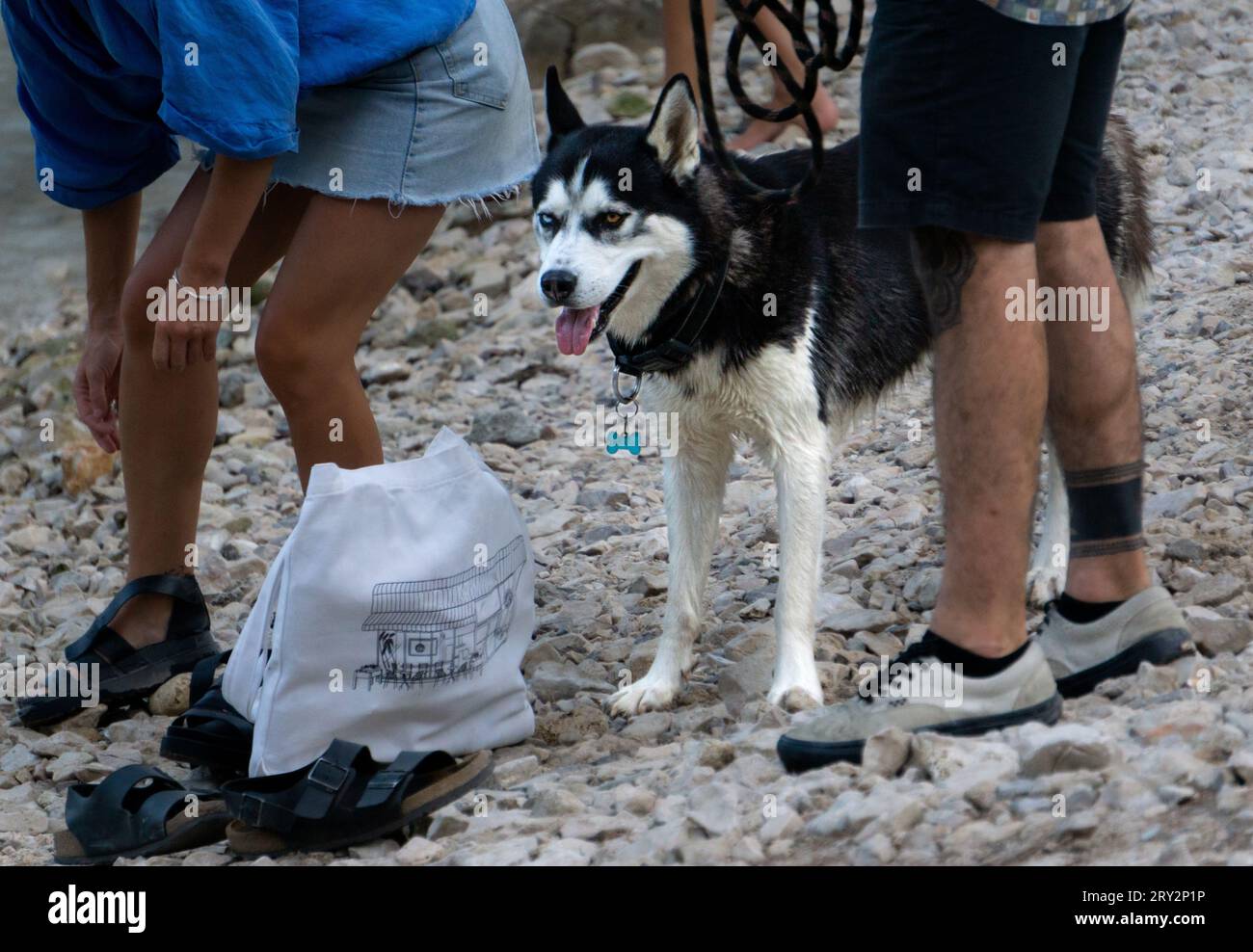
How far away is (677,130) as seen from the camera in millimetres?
3424

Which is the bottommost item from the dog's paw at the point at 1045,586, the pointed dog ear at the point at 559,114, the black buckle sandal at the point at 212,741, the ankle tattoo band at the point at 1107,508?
the black buckle sandal at the point at 212,741

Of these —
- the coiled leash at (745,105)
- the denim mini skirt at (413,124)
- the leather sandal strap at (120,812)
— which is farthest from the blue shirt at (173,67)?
the leather sandal strap at (120,812)

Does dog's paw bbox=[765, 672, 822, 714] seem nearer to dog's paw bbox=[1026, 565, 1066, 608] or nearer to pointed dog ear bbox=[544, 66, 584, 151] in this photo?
dog's paw bbox=[1026, 565, 1066, 608]

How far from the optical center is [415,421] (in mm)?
6266

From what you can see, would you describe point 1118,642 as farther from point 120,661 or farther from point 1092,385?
point 120,661

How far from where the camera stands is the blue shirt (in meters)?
2.80

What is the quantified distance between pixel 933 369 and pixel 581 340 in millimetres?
1045

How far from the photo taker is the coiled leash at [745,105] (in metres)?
2.80

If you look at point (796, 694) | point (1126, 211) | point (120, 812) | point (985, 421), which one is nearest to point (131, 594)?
point (120, 812)

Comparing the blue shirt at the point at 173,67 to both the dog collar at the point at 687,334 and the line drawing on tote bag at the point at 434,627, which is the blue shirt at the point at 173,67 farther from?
the line drawing on tote bag at the point at 434,627

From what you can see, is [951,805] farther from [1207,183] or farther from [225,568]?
[1207,183]

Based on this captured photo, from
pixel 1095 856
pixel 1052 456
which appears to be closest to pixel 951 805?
pixel 1095 856

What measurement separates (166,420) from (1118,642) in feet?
7.45
